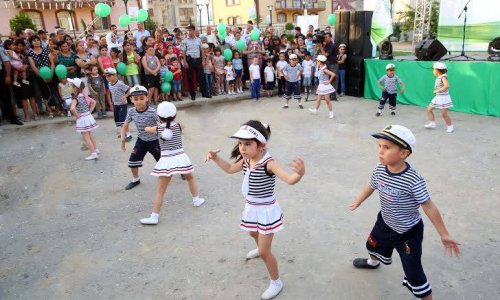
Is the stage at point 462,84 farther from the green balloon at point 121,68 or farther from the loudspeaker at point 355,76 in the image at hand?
the green balloon at point 121,68

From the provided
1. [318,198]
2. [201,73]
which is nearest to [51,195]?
[318,198]

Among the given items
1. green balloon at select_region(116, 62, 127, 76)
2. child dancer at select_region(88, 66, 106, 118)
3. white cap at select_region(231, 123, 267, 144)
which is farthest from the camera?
green balloon at select_region(116, 62, 127, 76)

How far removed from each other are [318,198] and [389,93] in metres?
5.39

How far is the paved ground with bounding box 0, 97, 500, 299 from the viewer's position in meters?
3.41

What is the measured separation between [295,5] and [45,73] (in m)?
53.2

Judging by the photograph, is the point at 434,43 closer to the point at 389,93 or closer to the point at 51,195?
the point at 389,93

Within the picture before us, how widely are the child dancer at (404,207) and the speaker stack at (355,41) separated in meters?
9.73

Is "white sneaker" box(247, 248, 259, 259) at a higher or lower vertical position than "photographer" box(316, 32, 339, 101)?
lower

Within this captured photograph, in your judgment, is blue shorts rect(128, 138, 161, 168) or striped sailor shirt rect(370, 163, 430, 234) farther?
blue shorts rect(128, 138, 161, 168)

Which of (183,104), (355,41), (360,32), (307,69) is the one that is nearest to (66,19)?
(183,104)

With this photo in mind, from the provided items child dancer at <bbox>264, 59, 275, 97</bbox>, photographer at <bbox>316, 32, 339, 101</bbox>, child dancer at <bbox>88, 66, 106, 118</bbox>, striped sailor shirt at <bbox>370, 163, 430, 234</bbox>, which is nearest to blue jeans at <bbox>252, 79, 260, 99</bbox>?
child dancer at <bbox>264, 59, 275, 97</bbox>

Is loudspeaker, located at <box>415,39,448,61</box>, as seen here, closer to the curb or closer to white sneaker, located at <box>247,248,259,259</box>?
the curb

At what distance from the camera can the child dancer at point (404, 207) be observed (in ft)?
8.48

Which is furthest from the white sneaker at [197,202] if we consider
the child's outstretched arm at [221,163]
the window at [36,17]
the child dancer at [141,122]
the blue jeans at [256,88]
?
the window at [36,17]
